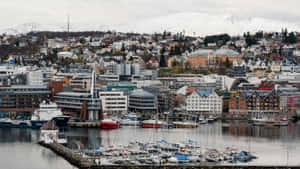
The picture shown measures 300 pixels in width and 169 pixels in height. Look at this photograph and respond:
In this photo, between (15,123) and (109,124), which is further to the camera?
(15,123)

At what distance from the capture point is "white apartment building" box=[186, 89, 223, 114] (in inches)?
1992

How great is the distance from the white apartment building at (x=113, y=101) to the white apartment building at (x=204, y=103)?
5.32m

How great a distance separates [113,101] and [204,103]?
23.9ft

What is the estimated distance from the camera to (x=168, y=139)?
34.1 metres

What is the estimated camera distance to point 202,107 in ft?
166

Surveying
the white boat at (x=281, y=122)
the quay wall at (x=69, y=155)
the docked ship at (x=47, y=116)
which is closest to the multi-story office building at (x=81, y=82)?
the docked ship at (x=47, y=116)

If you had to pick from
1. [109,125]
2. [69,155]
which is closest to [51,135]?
[69,155]

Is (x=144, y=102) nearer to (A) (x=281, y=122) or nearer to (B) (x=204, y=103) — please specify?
(B) (x=204, y=103)

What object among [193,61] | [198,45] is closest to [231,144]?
[193,61]

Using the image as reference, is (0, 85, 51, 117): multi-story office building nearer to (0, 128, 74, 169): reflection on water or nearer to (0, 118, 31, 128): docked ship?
(0, 118, 31, 128): docked ship

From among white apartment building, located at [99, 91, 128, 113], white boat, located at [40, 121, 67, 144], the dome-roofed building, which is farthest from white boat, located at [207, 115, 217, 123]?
white boat, located at [40, 121, 67, 144]

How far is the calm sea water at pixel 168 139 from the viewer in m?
27.7

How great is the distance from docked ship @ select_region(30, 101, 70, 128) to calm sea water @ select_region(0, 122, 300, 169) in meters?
1.28

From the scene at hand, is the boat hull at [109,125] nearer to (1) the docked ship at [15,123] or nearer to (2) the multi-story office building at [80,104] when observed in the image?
(2) the multi-story office building at [80,104]
